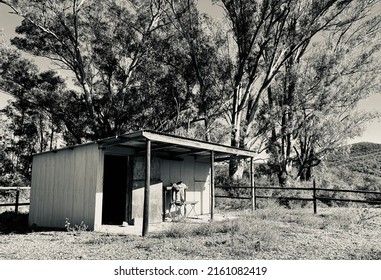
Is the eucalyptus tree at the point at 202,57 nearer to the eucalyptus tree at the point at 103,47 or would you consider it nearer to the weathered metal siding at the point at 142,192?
the eucalyptus tree at the point at 103,47

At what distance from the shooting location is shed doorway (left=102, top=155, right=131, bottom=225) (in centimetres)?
1090

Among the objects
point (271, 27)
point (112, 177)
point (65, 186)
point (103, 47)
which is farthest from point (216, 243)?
point (103, 47)

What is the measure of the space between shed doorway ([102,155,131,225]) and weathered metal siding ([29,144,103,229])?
144cm

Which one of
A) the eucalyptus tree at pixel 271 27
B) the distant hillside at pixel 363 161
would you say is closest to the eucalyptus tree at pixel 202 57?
the eucalyptus tree at pixel 271 27

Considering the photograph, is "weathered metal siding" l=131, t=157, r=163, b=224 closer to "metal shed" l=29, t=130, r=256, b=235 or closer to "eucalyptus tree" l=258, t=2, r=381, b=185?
"metal shed" l=29, t=130, r=256, b=235

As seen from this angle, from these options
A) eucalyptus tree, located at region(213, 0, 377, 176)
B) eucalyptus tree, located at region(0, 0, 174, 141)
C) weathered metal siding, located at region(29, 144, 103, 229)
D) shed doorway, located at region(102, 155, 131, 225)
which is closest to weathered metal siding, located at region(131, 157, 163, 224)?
shed doorway, located at region(102, 155, 131, 225)

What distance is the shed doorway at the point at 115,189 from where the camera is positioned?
10902mm

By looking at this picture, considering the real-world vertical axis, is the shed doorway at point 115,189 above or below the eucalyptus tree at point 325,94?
below

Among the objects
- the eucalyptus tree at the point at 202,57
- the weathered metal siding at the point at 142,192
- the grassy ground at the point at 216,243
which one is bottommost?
the grassy ground at the point at 216,243

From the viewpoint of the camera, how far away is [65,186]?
10.2 meters

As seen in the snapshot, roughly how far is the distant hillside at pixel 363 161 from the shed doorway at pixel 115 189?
2327 centimetres

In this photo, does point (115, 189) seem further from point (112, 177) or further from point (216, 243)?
point (216, 243)

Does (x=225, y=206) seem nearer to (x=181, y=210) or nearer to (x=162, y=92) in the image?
(x=181, y=210)

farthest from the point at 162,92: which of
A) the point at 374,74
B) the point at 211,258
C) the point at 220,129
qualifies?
the point at 211,258
